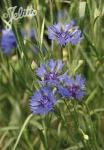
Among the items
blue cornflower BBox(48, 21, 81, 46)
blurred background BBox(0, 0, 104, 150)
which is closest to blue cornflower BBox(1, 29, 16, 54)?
blurred background BBox(0, 0, 104, 150)

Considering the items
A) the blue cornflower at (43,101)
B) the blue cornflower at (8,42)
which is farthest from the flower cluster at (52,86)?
the blue cornflower at (8,42)

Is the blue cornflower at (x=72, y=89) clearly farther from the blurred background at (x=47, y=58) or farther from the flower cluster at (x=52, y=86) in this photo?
the blurred background at (x=47, y=58)

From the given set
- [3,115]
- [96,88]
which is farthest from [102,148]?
[3,115]

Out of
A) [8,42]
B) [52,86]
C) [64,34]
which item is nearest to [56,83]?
[52,86]

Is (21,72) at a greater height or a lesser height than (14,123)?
greater

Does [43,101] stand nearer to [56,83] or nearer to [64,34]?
[56,83]

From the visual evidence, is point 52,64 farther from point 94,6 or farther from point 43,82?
point 94,6
